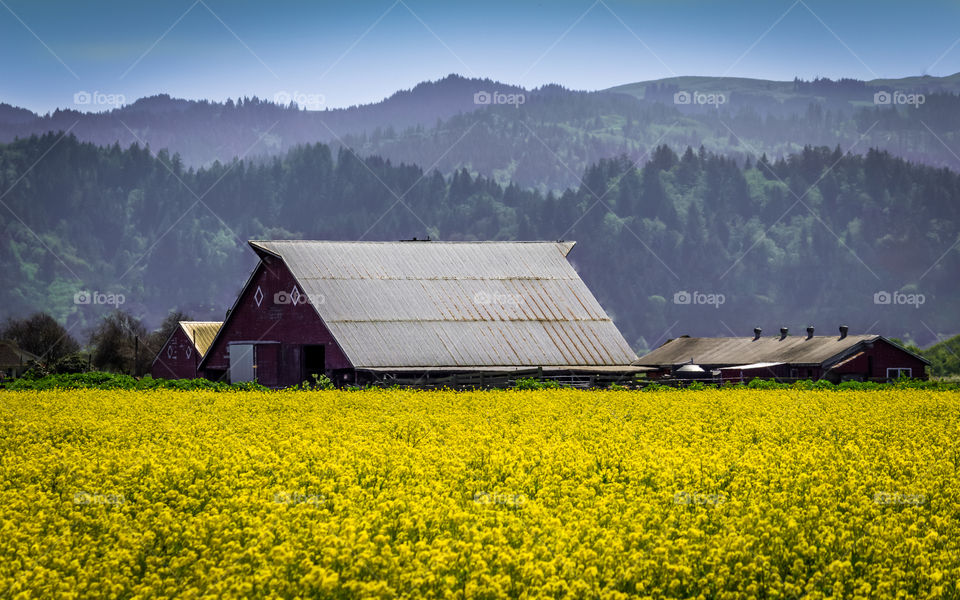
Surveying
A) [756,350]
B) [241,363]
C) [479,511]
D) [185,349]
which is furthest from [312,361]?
[756,350]

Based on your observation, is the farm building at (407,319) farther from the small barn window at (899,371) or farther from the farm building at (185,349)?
the farm building at (185,349)

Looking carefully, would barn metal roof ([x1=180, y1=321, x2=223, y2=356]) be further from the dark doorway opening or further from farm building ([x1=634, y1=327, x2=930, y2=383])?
the dark doorway opening

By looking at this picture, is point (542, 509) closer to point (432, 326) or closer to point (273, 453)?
point (273, 453)

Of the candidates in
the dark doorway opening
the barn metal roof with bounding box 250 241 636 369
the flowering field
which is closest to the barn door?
the dark doorway opening

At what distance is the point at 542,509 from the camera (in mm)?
12477

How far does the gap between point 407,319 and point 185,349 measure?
43.5m

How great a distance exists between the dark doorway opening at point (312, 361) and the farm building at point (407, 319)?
1.7 inches

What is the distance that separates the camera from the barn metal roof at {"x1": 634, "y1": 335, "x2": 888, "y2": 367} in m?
76.2

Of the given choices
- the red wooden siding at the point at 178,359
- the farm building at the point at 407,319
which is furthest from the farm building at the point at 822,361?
the red wooden siding at the point at 178,359

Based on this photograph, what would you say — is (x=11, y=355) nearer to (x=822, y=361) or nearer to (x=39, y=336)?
(x=39, y=336)

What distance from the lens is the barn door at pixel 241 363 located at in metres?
52.1

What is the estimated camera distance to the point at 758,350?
8544 cm

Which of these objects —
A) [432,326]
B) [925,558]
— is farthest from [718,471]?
[432,326]

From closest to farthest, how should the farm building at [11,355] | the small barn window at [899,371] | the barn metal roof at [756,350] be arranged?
the small barn window at [899,371] < the barn metal roof at [756,350] < the farm building at [11,355]
